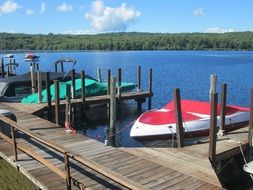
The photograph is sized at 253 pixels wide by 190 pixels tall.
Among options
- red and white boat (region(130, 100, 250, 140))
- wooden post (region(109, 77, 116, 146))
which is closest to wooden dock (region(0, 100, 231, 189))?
red and white boat (region(130, 100, 250, 140))

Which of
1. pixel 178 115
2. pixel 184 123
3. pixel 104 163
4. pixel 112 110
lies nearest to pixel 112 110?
pixel 112 110

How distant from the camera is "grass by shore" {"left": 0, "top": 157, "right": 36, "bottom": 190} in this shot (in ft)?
34.1

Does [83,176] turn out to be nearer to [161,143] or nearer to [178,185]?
[178,185]

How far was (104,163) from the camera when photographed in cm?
998

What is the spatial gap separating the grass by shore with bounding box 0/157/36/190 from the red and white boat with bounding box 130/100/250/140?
4.86m

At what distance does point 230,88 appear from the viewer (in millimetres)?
37531

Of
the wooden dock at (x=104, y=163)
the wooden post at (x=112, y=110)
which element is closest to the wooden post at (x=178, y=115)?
the wooden dock at (x=104, y=163)

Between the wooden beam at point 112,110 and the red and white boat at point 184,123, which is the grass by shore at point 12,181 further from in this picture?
the red and white boat at point 184,123

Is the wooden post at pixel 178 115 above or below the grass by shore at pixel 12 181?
above

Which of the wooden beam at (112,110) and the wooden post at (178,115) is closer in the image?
the wooden post at (178,115)

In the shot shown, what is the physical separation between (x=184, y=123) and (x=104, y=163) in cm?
514

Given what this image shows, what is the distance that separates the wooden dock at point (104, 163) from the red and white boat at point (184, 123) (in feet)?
5.90

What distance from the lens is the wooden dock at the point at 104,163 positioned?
8.47 m

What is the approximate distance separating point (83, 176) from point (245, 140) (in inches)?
250
